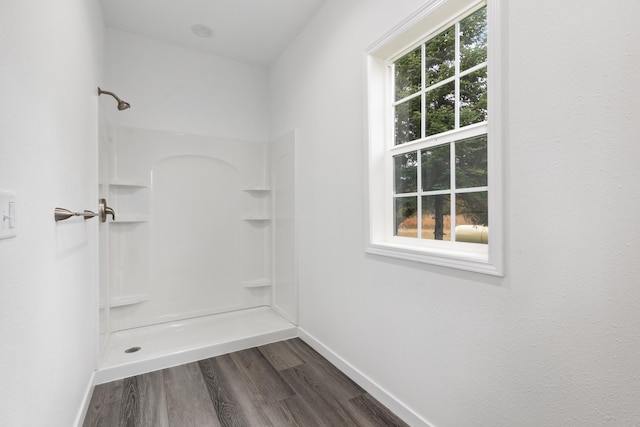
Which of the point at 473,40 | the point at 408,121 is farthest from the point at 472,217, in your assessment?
the point at 473,40

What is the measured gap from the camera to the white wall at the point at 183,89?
8.67 ft

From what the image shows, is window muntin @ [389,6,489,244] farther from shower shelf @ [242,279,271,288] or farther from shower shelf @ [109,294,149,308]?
shower shelf @ [109,294,149,308]

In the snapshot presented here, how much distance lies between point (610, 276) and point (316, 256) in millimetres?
1749

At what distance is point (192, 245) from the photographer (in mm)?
2939

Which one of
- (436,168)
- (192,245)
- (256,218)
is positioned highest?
(436,168)

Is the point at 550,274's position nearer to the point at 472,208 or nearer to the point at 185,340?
the point at 472,208

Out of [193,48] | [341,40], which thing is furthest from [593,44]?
[193,48]

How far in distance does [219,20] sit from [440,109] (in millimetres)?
1945

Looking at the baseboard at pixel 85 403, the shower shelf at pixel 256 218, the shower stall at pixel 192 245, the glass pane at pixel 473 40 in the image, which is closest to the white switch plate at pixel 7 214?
the baseboard at pixel 85 403

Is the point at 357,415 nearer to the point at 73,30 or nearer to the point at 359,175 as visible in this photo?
the point at 359,175

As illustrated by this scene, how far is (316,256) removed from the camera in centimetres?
242

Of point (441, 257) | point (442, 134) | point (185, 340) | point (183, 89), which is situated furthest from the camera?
point (183, 89)

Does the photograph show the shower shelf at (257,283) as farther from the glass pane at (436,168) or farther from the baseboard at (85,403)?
the glass pane at (436,168)

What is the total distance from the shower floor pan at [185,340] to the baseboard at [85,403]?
0.07m
